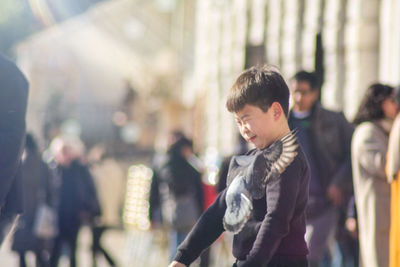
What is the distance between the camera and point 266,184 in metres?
4.09

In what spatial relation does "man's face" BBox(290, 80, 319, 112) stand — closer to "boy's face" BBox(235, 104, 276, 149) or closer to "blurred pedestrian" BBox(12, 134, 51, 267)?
"blurred pedestrian" BBox(12, 134, 51, 267)

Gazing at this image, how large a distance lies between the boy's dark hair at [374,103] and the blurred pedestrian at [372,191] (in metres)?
0.09

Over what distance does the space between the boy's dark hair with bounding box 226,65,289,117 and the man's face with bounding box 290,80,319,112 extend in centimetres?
379

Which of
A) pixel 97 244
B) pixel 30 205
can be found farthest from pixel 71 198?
pixel 30 205

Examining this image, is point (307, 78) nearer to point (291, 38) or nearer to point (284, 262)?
point (284, 262)

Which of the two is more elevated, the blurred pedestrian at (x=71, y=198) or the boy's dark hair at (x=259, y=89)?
the boy's dark hair at (x=259, y=89)

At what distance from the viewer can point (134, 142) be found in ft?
149

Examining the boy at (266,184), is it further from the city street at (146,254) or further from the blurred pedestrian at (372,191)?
the city street at (146,254)

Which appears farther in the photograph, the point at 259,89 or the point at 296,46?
the point at 296,46

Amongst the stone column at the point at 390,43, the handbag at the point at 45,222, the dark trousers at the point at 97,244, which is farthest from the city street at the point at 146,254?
the stone column at the point at 390,43

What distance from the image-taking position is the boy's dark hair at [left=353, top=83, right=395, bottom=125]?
740 cm

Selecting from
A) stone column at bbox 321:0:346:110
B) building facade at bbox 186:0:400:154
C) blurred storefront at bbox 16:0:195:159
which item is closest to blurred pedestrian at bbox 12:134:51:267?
building facade at bbox 186:0:400:154

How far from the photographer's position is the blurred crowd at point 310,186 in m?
5.17

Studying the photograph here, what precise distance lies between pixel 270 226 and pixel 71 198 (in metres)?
8.04
